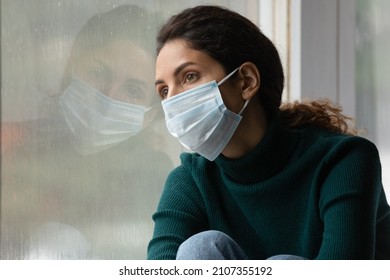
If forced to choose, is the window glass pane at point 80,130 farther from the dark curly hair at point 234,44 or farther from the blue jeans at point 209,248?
the blue jeans at point 209,248

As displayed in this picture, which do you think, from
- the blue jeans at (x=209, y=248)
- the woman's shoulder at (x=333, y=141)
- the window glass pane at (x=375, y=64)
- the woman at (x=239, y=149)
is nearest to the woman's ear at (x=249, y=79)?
the woman at (x=239, y=149)

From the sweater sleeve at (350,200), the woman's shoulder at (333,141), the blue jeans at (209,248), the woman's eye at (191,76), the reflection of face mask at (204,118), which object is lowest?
the blue jeans at (209,248)

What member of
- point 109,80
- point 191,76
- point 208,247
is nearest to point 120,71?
point 109,80

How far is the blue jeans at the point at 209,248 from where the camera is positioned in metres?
1.03

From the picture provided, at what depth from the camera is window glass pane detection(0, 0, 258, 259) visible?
4.24 ft

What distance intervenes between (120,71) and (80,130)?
0.51 ft

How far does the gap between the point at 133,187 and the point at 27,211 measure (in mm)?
236

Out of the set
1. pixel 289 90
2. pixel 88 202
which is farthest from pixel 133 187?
pixel 289 90

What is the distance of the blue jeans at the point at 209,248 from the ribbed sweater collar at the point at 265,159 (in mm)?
145

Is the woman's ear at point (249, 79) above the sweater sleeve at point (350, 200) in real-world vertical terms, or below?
above

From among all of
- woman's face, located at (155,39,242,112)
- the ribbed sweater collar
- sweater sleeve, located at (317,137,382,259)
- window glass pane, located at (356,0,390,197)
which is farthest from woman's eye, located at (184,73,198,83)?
window glass pane, located at (356,0,390,197)

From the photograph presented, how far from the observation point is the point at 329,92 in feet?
5.44

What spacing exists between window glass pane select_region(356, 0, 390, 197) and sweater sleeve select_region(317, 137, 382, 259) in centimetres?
61
